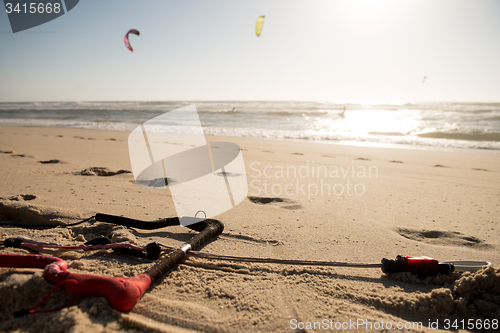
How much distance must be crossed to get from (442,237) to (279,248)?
136 cm

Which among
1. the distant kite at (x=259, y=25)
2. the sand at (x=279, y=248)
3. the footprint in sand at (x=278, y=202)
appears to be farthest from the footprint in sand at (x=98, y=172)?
the distant kite at (x=259, y=25)

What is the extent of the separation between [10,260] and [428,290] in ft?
6.93

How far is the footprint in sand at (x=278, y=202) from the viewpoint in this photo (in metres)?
2.71

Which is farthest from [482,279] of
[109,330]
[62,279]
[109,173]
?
[109,173]

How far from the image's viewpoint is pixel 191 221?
6.90 ft

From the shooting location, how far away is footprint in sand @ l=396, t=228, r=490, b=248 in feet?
6.56

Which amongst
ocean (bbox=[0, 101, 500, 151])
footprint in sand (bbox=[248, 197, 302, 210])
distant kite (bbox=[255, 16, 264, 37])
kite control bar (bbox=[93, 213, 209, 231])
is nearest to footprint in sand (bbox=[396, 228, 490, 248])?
footprint in sand (bbox=[248, 197, 302, 210])

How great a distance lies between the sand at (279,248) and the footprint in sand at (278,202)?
0.07 feet

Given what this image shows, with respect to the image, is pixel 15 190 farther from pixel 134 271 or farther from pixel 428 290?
pixel 428 290

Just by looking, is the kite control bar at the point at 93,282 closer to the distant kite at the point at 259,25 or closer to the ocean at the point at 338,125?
the distant kite at the point at 259,25

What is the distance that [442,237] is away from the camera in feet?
6.94

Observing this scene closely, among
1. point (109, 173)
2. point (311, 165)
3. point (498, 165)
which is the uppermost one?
point (109, 173)

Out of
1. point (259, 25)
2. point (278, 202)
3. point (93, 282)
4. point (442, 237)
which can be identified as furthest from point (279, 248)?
point (259, 25)

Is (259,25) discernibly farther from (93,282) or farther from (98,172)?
(93,282)
